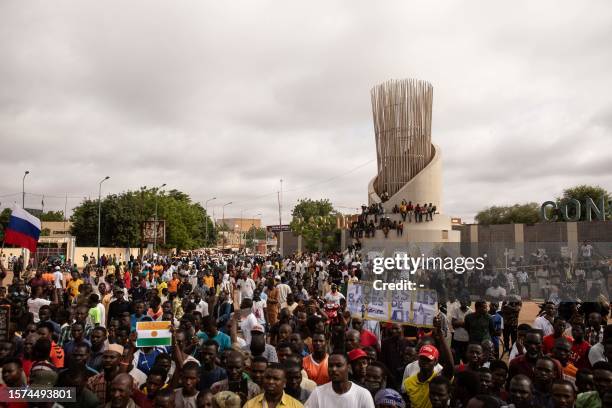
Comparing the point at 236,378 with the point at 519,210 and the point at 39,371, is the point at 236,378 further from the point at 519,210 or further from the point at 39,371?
the point at 519,210

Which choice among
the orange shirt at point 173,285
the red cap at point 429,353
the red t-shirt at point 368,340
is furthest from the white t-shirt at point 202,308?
the red cap at point 429,353

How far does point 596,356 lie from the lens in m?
5.67

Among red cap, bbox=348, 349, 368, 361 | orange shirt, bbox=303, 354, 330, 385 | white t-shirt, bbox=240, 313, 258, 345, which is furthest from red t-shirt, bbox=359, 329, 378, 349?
white t-shirt, bbox=240, 313, 258, 345

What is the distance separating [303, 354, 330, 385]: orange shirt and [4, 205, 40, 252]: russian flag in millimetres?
9365

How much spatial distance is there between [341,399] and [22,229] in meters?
10.9

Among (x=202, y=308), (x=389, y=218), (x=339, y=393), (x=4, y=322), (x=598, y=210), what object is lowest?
(x=202, y=308)

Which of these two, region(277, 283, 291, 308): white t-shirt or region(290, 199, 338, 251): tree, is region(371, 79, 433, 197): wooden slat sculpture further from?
region(277, 283, 291, 308): white t-shirt

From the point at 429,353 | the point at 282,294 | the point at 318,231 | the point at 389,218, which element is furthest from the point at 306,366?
the point at 318,231

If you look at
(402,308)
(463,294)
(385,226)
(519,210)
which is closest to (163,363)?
(402,308)

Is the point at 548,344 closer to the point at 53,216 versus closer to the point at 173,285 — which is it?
the point at 173,285

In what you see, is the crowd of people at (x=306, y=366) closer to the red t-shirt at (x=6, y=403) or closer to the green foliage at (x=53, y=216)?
Result: the red t-shirt at (x=6, y=403)

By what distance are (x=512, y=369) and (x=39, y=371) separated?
4.75m

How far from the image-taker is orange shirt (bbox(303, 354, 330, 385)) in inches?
204

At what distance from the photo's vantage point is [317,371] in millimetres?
5238
